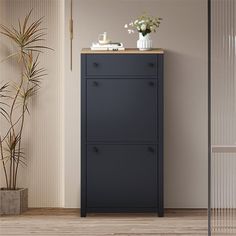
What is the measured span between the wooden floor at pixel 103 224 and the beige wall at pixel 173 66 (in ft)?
1.30

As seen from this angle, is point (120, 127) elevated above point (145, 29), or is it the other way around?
point (145, 29)

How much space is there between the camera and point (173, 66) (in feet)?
18.1

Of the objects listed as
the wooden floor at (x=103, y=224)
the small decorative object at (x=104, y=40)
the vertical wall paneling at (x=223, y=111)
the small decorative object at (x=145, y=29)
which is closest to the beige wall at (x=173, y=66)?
the small decorative object at (x=104, y=40)

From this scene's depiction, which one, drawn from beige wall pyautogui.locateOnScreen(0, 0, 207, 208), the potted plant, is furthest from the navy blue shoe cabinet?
the potted plant

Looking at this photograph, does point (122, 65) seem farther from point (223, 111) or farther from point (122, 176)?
point (223, 111)

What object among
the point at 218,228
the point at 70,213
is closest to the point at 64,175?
the point at 70,213

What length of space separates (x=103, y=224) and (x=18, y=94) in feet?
4.43

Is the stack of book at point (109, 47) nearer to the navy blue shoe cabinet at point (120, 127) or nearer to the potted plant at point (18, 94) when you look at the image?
the navy blue shoe cabinet at point (120, 127)

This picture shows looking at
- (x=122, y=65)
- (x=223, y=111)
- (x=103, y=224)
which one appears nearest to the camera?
(x=223, y=111)

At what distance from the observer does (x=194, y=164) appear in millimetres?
5559

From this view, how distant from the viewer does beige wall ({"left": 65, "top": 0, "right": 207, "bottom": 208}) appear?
18.1ft

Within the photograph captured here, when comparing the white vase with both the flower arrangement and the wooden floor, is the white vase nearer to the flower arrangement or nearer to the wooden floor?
the flower arrangement

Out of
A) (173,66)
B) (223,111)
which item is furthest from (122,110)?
(223,111)

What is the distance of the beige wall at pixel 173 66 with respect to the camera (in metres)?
5.53
